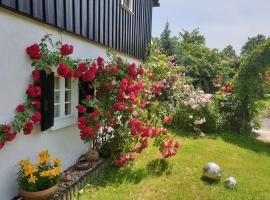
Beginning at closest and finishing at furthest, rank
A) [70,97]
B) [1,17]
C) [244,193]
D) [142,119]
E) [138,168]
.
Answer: [1,17] → [244,193] → [70,97] → [138,168] → [142,119]

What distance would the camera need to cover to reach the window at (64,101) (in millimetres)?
4637

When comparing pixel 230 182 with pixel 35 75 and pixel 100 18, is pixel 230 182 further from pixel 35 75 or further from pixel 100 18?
pixel 100 18

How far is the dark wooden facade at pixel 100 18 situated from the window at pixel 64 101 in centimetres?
101

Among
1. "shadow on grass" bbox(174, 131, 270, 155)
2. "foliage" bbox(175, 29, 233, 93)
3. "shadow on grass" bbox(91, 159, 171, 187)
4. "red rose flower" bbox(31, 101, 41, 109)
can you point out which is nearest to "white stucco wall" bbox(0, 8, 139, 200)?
"red rose flower" bbox(31, 101, 41, 109)

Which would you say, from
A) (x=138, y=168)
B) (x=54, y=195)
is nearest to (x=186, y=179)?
(x=138, y=168)

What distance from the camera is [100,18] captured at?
5.97 metres

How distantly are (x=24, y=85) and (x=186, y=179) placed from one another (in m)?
3.57

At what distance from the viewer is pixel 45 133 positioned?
163 inches

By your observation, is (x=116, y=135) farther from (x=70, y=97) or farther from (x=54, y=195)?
(x=54, y=195)

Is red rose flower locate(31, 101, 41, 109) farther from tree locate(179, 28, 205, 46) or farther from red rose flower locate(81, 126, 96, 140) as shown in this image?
tree locate(179, 28, 205, 46)

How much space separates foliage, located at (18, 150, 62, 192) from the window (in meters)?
0.82

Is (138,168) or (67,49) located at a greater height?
(67,49)

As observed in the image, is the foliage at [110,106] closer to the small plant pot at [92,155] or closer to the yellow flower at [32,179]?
the small plant pot at [92,155]

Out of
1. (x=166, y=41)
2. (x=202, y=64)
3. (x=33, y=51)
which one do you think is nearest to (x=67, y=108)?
(x=33, y=51)
